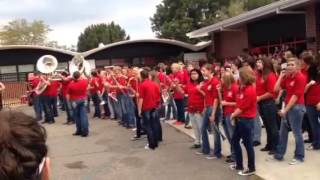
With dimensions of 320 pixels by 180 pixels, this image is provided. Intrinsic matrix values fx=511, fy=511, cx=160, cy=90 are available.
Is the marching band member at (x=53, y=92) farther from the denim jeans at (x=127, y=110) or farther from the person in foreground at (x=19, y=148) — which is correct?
the person in foreground at (x=19, y=148)

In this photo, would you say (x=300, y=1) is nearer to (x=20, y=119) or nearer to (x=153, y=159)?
(x=153, y=159)

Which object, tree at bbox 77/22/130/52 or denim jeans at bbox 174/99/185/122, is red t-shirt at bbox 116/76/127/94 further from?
tree at bbox 77/22/130/52

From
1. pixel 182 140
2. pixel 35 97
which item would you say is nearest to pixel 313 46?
pixel 182 140

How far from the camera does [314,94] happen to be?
8.19m

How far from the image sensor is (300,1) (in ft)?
48.5

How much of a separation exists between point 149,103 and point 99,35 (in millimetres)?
69160

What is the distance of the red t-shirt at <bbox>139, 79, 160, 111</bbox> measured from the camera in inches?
398

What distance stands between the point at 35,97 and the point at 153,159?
334 inches

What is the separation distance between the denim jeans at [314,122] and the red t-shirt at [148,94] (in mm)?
3102

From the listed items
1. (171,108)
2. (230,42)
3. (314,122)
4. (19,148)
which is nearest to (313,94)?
(314,122)

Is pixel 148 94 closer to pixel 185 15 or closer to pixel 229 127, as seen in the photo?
pixel 229 127

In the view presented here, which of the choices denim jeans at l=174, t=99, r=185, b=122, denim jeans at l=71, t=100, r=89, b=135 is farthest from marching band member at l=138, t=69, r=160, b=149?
denim jeans at l=174, t=99, r=185, b=122

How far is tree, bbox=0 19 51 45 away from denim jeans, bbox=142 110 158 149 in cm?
7485

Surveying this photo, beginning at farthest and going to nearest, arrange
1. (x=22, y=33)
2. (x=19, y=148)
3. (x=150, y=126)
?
(x=22, y=33)
(x=150, y=126)
(x=19, y=148)
